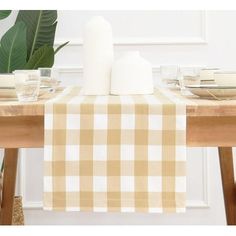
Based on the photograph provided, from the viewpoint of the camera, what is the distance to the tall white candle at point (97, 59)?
1.41 meters

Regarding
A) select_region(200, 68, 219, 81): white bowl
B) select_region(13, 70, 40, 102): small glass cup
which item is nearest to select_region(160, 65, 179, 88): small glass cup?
select_region(200, 68, 219, 81): white bowl

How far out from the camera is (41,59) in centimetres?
220

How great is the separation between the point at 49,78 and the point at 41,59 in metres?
0.60

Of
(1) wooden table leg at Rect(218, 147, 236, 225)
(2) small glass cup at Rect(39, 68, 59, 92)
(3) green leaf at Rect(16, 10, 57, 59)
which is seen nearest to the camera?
(2) small glass cup at Rect(39, 68, 59, 92)

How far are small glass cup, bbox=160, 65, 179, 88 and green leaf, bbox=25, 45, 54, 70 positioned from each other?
0.59 m

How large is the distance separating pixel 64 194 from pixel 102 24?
53 centimetres

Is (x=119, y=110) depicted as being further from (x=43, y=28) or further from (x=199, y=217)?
(x=199, y=217)

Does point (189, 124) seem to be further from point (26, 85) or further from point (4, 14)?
point (4, 14)

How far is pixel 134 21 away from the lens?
2.55 meters

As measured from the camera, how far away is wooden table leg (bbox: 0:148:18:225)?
2.05 metres

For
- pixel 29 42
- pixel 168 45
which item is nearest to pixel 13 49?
Answer: pixel 29 42

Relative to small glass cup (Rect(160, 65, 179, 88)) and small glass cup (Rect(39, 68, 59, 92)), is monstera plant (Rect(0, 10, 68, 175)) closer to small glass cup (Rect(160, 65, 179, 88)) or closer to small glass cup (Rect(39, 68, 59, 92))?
small glass cup (Rect(39, 68, 59, 92))

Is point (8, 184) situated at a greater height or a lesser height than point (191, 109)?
lesser

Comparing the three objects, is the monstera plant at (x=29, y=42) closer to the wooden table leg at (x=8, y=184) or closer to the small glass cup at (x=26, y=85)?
the wooden table leg at (x=8, y=184)
